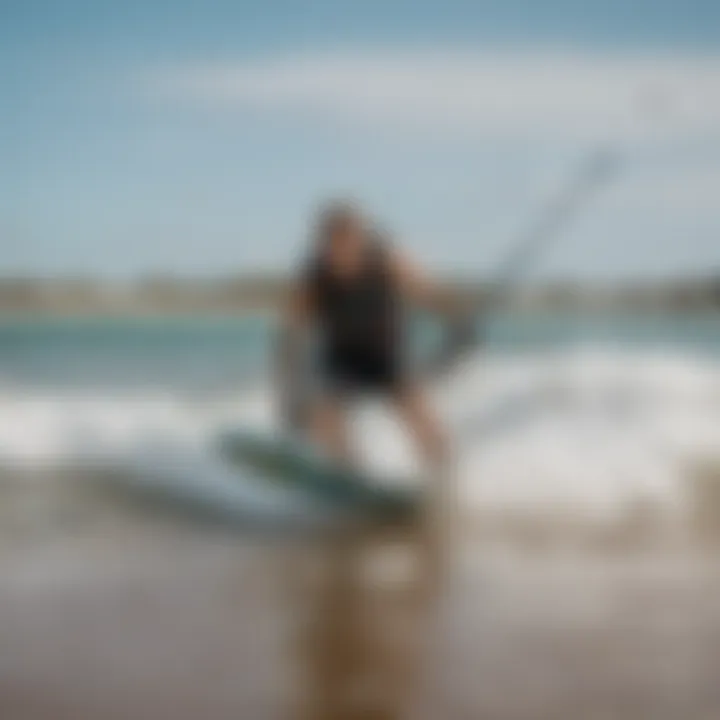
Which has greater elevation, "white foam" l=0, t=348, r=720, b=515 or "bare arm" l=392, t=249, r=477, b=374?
"bare arm" l=392, t=249, r=477, b=374

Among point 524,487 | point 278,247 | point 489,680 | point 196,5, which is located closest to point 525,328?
point 524,487

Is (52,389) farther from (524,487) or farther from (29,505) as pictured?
(524,487)

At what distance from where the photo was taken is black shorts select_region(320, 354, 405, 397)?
214 centimetres

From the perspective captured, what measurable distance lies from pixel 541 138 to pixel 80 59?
70 centimetres

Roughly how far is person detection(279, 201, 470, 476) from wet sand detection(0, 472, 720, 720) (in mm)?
173

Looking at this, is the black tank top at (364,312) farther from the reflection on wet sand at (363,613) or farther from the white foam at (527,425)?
the reflection on wet sand at (363,613)

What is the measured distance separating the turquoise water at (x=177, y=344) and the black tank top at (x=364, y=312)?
9 centimetres

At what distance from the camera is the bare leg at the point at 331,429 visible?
6.97 feet

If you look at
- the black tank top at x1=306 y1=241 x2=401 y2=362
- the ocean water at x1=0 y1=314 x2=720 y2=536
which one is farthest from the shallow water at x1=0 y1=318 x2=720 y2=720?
the black tank top at x1=306 y1=241 x2=401 y2=362

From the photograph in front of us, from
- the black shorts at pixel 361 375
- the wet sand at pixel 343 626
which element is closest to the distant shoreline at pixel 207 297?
the black shorts at pixel 361 375

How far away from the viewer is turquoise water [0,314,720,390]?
6.98 ft

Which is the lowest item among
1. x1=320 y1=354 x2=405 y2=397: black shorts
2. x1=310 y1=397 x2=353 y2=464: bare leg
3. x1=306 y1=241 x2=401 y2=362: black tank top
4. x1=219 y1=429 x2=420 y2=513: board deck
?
x1=219 y1=429 x2=420 y2=513: board deck

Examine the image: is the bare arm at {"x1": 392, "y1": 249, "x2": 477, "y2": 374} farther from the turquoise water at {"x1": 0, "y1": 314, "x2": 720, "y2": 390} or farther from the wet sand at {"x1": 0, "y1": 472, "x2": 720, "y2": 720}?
the wet sand at {"x1": 0, "y1": 472, "x2": 720, "y2": 720}

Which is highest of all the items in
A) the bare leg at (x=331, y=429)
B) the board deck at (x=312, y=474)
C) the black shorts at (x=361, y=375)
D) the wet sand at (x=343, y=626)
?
the black shorts at (x=361, y=375)
